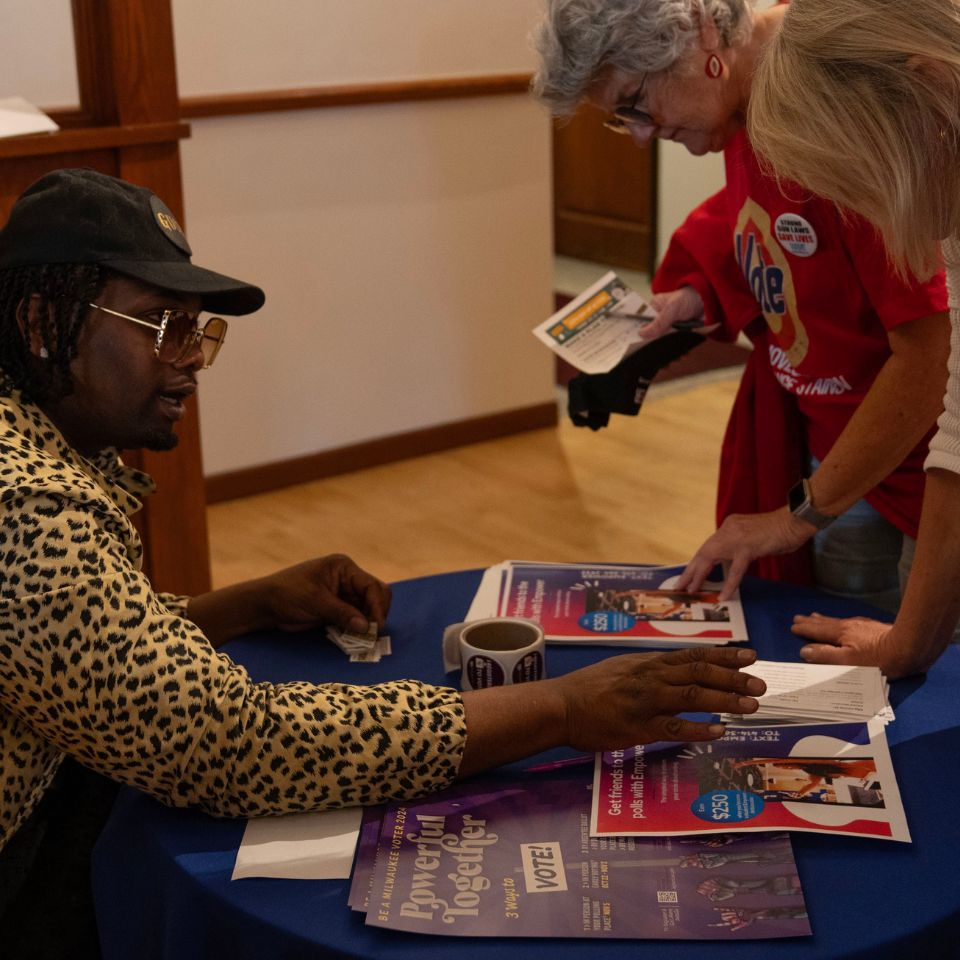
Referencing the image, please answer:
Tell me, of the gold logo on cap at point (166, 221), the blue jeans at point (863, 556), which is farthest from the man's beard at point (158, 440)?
the blue jeans at point (863, 556)

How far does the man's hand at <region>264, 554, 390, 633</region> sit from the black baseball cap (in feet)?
1.21

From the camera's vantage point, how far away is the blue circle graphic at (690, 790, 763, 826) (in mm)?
1118

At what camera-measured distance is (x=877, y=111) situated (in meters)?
1.18

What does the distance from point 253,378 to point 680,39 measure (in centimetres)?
275

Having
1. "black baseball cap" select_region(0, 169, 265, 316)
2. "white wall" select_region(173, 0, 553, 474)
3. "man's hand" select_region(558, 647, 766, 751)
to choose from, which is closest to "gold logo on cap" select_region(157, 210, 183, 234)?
"black baseball cap" select_region(0, 169, 265, 316)

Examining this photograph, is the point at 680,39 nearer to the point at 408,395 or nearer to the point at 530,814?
the point at 530,814

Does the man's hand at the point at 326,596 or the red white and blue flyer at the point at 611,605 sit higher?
the man's hand at the point at 326,596

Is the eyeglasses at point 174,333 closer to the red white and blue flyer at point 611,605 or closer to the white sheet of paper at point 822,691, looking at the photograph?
the red white and blue flyer at point 611,605

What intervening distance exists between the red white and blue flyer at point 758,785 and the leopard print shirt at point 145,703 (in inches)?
6.3

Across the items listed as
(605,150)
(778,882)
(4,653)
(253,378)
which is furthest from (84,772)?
(605,150)

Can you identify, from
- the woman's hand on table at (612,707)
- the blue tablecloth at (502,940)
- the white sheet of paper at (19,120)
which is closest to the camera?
the blue tablecloth at (502,940)

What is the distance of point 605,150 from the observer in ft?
23.7

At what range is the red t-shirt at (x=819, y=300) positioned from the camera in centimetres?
164

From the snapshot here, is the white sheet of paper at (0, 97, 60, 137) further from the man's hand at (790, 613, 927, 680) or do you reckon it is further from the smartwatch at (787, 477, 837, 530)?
the man's hand at (790, 613, 927, 680)
